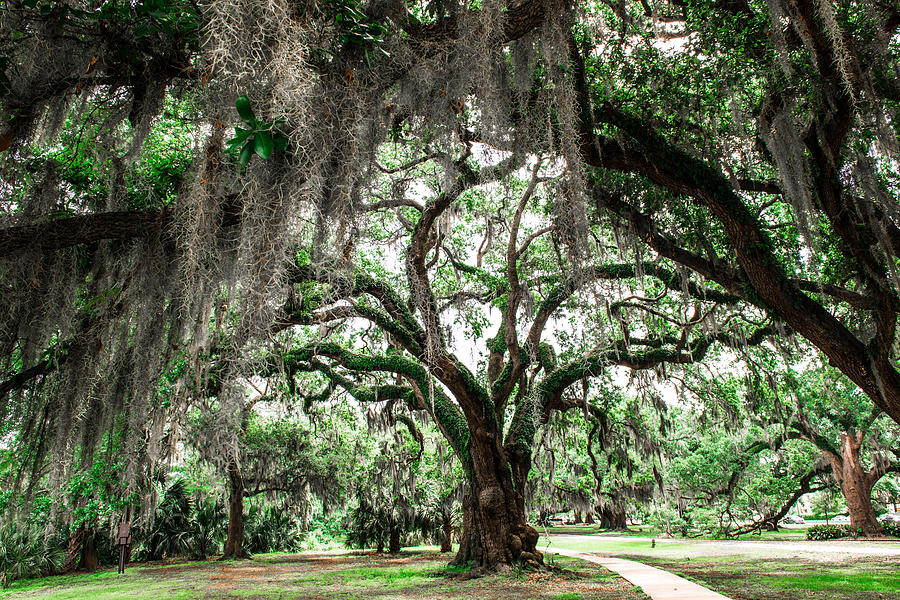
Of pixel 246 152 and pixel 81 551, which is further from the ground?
pixel 246 152

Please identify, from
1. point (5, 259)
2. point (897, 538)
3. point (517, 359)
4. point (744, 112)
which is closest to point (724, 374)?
point (517, 359)

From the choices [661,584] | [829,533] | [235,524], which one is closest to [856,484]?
[829,533]

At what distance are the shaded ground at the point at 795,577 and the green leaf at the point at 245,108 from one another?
601 cm

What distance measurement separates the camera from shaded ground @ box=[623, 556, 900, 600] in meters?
5.28

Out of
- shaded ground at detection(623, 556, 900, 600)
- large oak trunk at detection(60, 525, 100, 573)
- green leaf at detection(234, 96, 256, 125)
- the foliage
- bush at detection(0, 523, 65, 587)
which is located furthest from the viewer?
large oak trunk at detection(60, 525, 100, 573)

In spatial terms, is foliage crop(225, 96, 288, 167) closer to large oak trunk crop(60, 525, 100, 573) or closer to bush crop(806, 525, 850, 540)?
large oak trunk crop(60, 525, 100, 573)

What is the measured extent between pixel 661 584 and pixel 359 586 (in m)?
4.30

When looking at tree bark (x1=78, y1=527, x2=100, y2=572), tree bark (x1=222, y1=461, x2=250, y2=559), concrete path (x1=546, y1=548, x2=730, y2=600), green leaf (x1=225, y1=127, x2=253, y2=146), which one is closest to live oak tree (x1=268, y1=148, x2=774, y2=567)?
concrete path (x1=546, y1=548, x2=730, y2=600)

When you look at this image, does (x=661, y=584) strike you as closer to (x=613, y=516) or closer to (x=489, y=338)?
(x=489, y=338)

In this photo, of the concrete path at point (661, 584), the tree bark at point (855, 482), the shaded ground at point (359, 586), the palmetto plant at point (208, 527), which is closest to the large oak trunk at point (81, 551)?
the shaded ground at point (359, 586)

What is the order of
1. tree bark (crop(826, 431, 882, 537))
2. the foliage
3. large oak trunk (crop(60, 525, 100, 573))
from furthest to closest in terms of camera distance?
1. tree bark (crop(826, 431, 882, 537))
2. large oak trunk (crop(60, 525, 100, 573))
3. the foliage

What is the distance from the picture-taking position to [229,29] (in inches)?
95.4

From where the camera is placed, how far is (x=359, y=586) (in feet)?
25.1

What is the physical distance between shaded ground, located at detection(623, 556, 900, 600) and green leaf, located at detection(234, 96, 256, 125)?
601cm
